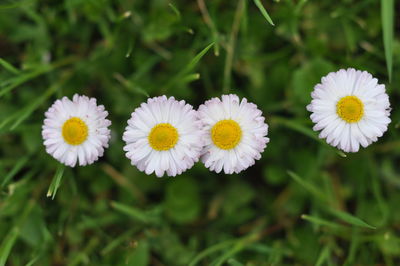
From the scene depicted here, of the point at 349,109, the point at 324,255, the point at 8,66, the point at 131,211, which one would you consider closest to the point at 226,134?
the point at 349,109

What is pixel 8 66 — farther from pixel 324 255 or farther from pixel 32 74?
pixel 324 255

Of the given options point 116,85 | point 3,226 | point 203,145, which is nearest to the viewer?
point 203,145

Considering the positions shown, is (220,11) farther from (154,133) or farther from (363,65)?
(154,133)

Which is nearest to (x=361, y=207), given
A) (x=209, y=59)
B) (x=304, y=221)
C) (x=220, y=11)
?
(x=304, y=221)

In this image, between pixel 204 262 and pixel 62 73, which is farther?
pixel 62 73

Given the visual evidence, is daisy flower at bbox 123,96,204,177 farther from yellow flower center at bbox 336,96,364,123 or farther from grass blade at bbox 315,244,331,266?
grass blade at bbox 315,244,331,266

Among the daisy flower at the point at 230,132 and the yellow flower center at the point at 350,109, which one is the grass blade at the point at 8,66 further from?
the yellow flower center at the point at 350,109
